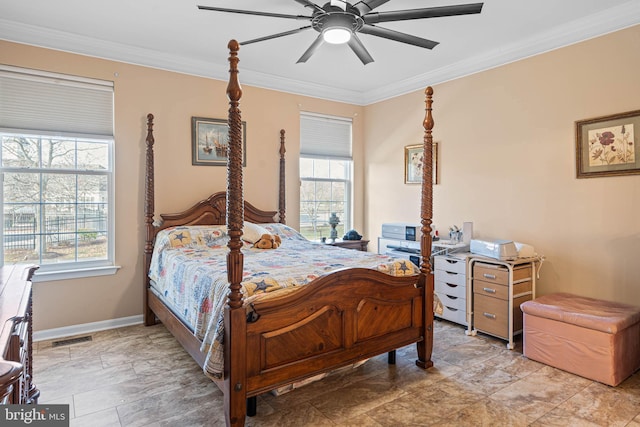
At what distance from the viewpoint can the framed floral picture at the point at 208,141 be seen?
4211mm

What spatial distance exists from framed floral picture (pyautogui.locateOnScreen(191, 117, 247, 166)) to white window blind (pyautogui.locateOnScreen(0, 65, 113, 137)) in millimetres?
821

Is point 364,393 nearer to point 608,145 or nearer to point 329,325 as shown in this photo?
point 329,325

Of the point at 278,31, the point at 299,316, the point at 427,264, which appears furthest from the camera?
the point at 278,31

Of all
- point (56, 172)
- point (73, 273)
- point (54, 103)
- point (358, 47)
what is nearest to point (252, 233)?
point (73, 273)

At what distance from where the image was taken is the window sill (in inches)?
137

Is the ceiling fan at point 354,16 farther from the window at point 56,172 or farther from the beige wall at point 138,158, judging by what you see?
the window at point 56,172

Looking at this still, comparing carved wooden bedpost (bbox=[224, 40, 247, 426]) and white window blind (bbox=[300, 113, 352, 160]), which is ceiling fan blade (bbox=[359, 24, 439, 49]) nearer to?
carved wooden bedpost (bbox=[224, 40, 247, 426])

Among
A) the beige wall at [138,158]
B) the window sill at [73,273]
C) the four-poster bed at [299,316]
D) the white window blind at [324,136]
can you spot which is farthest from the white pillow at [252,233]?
the white window blind at [324,136]

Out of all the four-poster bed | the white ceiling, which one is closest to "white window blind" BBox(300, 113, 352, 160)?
the white ceiling

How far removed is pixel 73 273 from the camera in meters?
3.61

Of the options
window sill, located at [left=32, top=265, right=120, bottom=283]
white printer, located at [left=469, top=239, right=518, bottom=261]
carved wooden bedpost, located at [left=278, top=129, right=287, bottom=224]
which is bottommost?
window sill, located at [left=32, top=265, right=120, bottom=283]

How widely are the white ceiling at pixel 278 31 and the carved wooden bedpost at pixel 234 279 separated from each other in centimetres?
137

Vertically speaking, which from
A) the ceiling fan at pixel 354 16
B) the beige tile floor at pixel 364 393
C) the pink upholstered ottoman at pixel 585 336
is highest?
the ceiling fan at pixel 354 16

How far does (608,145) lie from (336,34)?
2.44 metres
